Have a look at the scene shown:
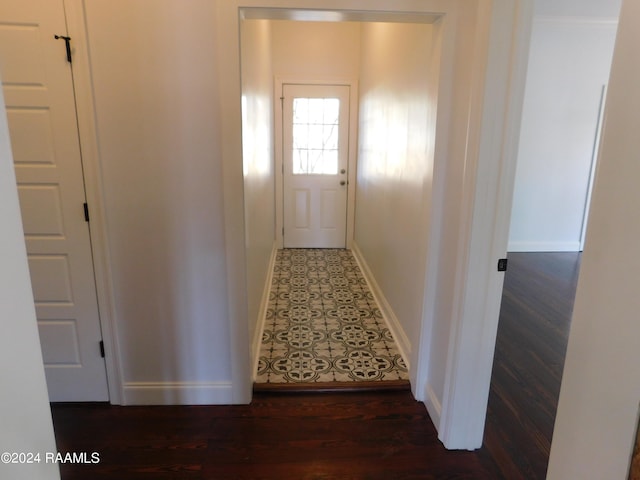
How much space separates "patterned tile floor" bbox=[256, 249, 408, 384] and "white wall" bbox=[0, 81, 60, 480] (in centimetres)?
183

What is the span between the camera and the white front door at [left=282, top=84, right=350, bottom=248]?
498 cm

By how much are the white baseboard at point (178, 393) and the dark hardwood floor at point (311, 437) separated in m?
0.04

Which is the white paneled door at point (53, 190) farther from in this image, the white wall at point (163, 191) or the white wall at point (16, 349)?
the white wall at point (16, 349)

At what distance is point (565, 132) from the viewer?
5.02 m

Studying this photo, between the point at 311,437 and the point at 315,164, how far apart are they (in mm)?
3685

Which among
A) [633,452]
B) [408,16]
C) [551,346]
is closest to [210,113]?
[408,16]

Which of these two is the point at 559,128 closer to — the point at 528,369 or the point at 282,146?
the point at 282,146

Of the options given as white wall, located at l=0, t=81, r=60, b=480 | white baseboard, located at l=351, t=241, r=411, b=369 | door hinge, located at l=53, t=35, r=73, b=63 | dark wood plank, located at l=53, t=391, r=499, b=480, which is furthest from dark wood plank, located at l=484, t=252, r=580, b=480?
door hinge, located at l=53, t=35, r=73, b=63

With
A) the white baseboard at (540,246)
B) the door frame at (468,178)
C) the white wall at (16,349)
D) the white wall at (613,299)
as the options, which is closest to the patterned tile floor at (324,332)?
the door frame at (468,178)

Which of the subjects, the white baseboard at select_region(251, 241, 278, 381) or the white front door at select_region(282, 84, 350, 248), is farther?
the white front door at select_region(282, 84, 350, 248)

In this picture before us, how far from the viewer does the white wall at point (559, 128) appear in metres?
4.78

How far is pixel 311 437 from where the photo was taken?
207 centimetres

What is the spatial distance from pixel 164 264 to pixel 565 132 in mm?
4963

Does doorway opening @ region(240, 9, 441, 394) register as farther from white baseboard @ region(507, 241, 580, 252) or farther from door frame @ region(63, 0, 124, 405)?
white baseboard @ region(507, 241, 580, 252)
